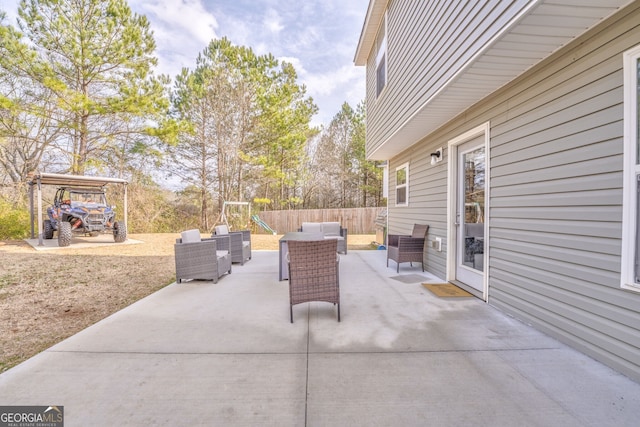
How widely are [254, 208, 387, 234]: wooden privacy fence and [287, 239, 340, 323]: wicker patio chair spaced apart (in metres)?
11.6

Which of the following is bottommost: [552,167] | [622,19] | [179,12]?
[552,167]

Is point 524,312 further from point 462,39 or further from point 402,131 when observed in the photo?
point 402,131

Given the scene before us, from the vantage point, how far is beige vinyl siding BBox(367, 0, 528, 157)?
2416 millimetres

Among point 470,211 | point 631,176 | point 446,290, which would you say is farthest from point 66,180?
point 631,176

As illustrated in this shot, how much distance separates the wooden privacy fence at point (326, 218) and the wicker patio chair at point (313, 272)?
11.6 meters

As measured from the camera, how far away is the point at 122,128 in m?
11.6

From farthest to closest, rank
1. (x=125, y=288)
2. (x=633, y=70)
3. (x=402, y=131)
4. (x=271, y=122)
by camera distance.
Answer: (x=271, y=122), (x=402, y=131), (x=125, y=288), (x=633, y=70)

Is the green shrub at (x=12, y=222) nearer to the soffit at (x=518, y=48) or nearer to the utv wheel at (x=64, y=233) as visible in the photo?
the utv wheel at (x=64, y=233)

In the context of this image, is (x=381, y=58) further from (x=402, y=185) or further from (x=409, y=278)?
(x=409, y=278)

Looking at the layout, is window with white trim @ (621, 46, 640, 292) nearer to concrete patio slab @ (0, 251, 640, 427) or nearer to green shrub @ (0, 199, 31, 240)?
concrete patio slab @ (0, 251, 640, 427)

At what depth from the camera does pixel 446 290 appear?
3922mm

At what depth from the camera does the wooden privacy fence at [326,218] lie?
14.6m

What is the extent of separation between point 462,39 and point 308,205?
1626 centimetres

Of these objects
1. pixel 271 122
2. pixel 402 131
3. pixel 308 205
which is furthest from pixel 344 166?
pixel 402 131
